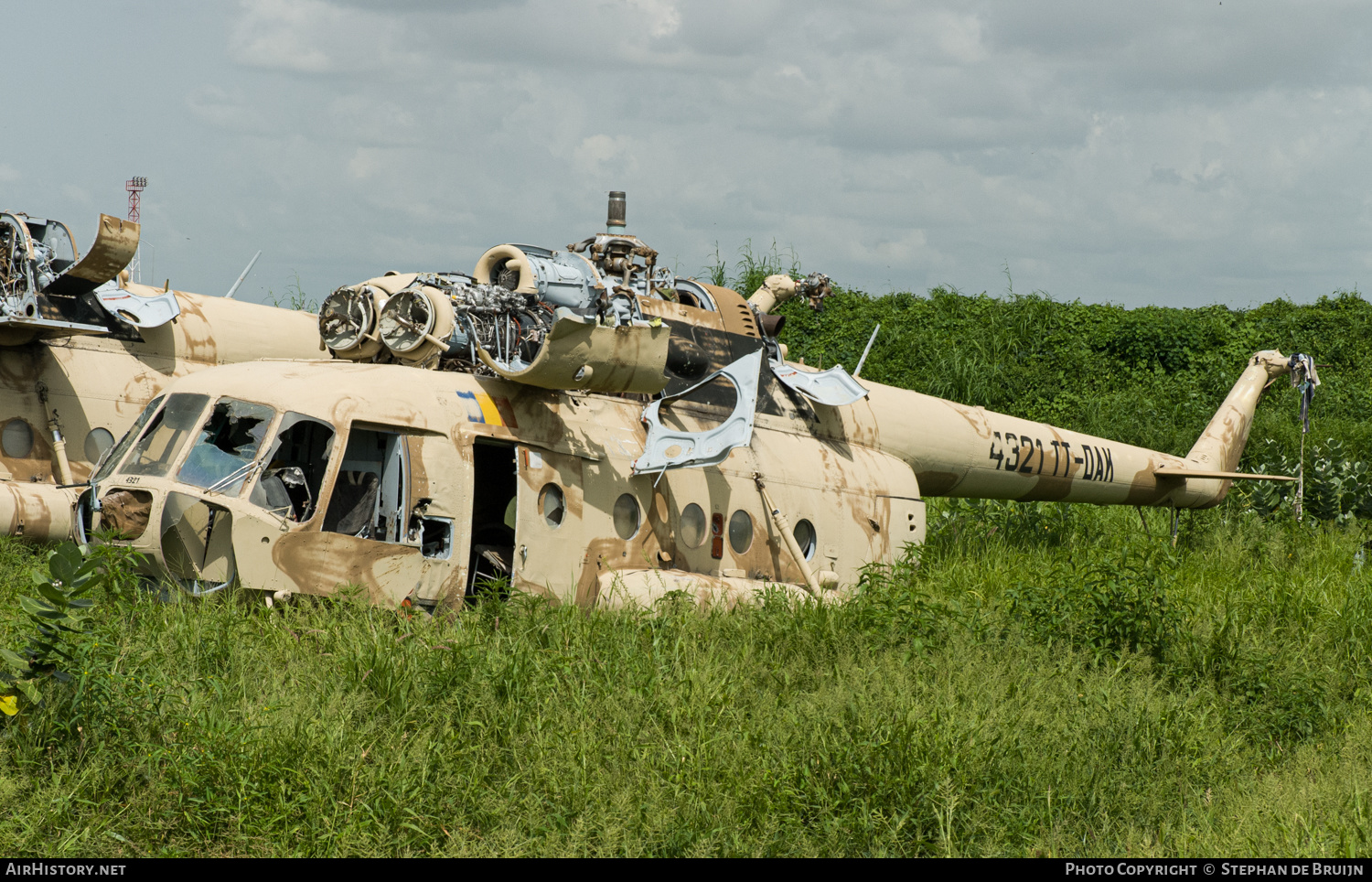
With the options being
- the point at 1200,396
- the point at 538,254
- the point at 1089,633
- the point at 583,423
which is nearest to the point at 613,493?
the point at 583,423

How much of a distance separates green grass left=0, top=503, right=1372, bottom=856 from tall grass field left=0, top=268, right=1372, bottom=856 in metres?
0.02

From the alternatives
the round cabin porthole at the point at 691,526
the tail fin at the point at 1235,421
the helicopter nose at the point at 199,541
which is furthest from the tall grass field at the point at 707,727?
the tail fin at the point at 1235,421

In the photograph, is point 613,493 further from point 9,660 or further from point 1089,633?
point 9,660

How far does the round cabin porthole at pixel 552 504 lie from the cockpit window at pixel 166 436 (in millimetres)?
2109

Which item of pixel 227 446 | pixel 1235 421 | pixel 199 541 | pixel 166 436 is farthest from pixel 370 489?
pixel 1235 421

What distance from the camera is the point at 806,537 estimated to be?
971 centimetres

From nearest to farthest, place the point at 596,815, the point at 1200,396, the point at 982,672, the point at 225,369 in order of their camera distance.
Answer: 1. the point at 596,815
2. the point at 982,672
3. the point at 225,369
4. the point at 1200,396

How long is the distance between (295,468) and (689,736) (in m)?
2.91

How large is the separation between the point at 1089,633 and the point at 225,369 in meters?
5.89

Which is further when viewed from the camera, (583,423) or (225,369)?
(583,423)

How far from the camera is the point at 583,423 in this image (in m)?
8.45

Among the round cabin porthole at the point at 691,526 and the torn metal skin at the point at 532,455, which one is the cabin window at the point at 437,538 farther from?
the round cabin porthole at the point at 691,526

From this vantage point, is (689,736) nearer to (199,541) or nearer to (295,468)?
(295,468)

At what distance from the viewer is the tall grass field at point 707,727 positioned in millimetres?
5117
